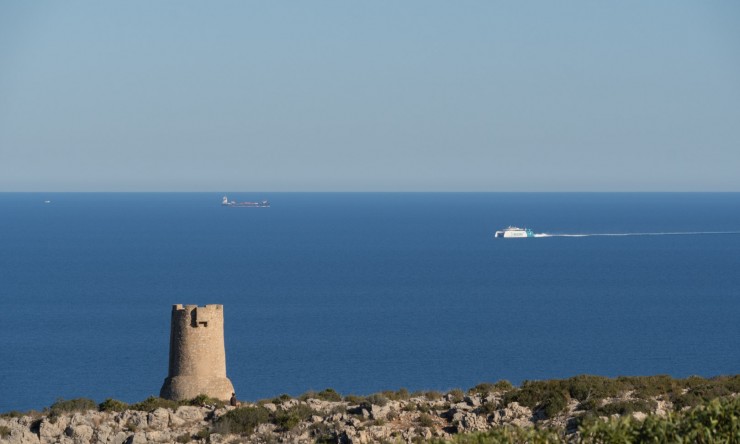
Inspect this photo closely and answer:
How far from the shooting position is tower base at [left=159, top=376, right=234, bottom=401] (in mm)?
31922

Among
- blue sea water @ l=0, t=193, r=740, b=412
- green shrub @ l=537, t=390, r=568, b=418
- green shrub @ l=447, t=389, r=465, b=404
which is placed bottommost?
blue sea water @ l=0, t=193, r=740, b=412

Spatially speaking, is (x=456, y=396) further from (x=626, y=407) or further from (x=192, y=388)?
(x=192, y=388)

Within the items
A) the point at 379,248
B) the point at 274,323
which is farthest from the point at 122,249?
the point at 274,323

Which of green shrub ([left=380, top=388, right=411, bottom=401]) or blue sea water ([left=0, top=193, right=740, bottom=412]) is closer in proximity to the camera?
green shrub ([left=380, top=388, right=411, bottom=401])

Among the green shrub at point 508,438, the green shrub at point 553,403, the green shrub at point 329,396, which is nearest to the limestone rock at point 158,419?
the green shrub at point 329,396

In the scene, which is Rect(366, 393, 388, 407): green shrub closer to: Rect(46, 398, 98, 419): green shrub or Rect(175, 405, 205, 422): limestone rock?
Rect(175, 405, 205, 422): limestone rock

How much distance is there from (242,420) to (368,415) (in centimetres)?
304

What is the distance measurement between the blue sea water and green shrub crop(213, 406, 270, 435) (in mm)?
33896

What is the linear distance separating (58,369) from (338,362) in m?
17.6

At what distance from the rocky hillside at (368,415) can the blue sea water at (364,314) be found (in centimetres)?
3330

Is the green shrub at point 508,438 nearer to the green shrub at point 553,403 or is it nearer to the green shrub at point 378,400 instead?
the green shrub at point 553,403

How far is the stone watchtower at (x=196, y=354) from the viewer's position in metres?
32.1

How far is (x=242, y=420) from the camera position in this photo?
28891 millimetres

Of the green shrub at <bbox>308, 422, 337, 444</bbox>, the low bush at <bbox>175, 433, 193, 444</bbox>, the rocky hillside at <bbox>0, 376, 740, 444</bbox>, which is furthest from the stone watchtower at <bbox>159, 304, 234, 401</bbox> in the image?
the green shrub at <bbox>308, 422, 337, 444</bbox>
